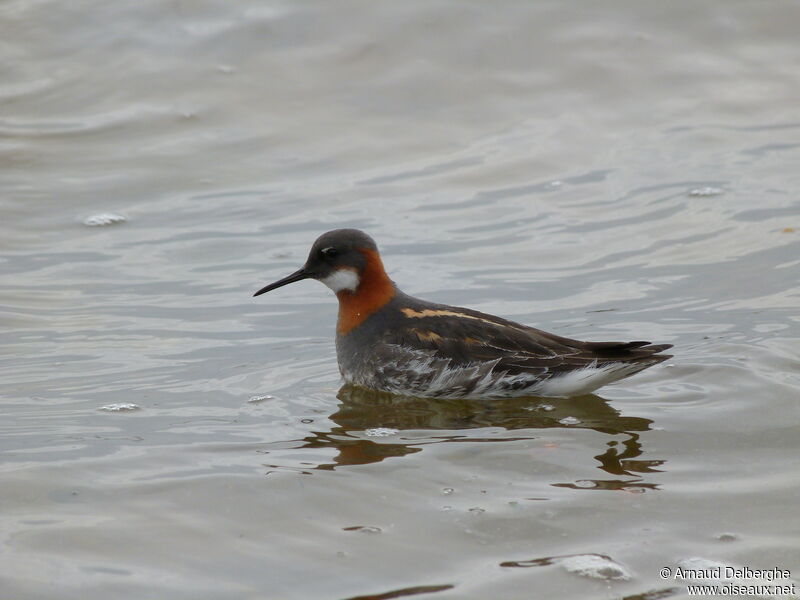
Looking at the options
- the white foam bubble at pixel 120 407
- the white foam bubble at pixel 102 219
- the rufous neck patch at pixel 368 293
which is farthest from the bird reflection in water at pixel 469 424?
the white foam bubble at pixel 102 219

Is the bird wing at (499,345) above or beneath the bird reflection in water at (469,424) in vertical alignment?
above

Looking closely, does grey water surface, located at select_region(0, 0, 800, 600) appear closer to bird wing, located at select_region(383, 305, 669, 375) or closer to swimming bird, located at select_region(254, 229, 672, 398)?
swimming bird, located at select_region(254, 229, 672, 398)

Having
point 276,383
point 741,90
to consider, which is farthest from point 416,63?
point 276,383

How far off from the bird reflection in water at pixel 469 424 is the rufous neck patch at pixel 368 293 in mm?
530

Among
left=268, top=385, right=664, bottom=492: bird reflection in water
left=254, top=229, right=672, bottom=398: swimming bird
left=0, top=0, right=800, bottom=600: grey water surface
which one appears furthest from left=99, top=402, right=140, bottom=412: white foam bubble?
left=254, top=229, right=672, bottom=398: swimming bird

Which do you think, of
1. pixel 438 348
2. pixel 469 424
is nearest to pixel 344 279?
pixel 438 348

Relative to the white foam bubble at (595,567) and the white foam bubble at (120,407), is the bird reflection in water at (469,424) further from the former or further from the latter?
the white foam bubble at (120,407)

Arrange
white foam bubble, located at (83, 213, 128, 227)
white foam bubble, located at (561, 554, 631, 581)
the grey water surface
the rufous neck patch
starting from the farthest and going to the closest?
white foam bubble, located at (83, 213, 128, 227) < the rufous neck patch < the grey water surface < white foam bubble, located at (561, 554, 631, 581)

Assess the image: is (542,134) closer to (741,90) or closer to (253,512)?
(741,90)

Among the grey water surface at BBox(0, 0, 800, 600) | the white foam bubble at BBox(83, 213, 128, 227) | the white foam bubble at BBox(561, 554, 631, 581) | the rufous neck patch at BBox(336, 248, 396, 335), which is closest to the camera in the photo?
the white foam bubble at BBox(561, 554, 631, 581)

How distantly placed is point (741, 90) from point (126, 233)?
7.37 metres

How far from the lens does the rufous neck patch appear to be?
8.34 m

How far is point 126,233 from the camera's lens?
36.0 feet

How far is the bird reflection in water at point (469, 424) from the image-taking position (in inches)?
248
